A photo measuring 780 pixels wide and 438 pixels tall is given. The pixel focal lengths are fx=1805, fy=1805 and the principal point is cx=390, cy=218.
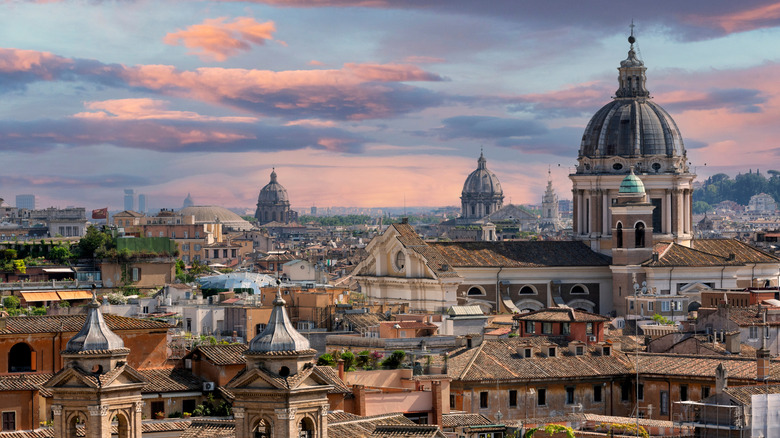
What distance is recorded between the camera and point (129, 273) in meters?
96.1

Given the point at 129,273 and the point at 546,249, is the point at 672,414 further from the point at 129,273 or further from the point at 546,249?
the point at 129,273

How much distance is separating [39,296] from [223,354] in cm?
4130

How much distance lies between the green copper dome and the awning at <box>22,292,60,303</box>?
2607 cm

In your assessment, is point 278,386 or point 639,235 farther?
point 639,235

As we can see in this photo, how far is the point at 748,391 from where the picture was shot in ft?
132

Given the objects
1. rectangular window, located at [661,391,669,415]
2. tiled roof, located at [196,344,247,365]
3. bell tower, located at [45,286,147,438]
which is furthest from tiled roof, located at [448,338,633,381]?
bell tower, located at [45,286,147,438]

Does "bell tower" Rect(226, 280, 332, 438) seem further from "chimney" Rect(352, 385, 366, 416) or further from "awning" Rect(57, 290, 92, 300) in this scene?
"awning" Rect(57, 290, 92, 300)

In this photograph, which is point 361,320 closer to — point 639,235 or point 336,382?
point 336,382

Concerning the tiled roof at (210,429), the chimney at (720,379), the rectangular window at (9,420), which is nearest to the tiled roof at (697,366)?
the chimney at (720,379)

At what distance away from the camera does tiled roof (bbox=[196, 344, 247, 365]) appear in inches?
1591

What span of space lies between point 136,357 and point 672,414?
1407 centimetres

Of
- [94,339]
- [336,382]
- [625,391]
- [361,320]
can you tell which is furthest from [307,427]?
[361,320]

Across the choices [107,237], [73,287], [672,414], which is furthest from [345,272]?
[672,414]

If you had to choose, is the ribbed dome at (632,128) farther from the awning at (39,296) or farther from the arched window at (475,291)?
the awning at (39,296)
